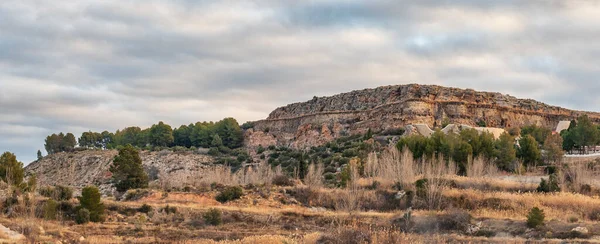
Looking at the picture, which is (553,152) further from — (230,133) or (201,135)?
(201,135)

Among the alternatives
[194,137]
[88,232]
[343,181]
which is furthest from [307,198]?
[194,137]

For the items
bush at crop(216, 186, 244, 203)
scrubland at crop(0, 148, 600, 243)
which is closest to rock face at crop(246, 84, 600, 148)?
scrubland at crop(0, 148, 600, 243)

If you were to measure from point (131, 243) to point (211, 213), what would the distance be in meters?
8.45

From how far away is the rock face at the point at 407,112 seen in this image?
65875 mm

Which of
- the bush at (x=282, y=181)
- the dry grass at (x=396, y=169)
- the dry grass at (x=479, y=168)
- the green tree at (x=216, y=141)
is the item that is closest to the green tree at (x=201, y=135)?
the green tree at (x=216, y=141)

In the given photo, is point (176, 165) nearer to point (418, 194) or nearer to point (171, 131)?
point (171, 131)

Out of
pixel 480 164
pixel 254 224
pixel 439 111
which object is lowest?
pixel 254 224

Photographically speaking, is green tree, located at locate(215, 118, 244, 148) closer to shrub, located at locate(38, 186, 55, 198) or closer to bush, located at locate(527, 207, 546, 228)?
shrub, located at locate(38, 186, 55, 198)

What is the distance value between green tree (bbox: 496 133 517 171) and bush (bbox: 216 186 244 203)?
62.6 feet

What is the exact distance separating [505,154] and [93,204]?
28.3 metres

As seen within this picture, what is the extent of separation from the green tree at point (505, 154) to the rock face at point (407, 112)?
740 inches

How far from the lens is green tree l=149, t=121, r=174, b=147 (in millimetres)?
93688

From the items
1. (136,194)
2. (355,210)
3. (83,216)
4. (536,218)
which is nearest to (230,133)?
(136,194)

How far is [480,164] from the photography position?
39062 mm
